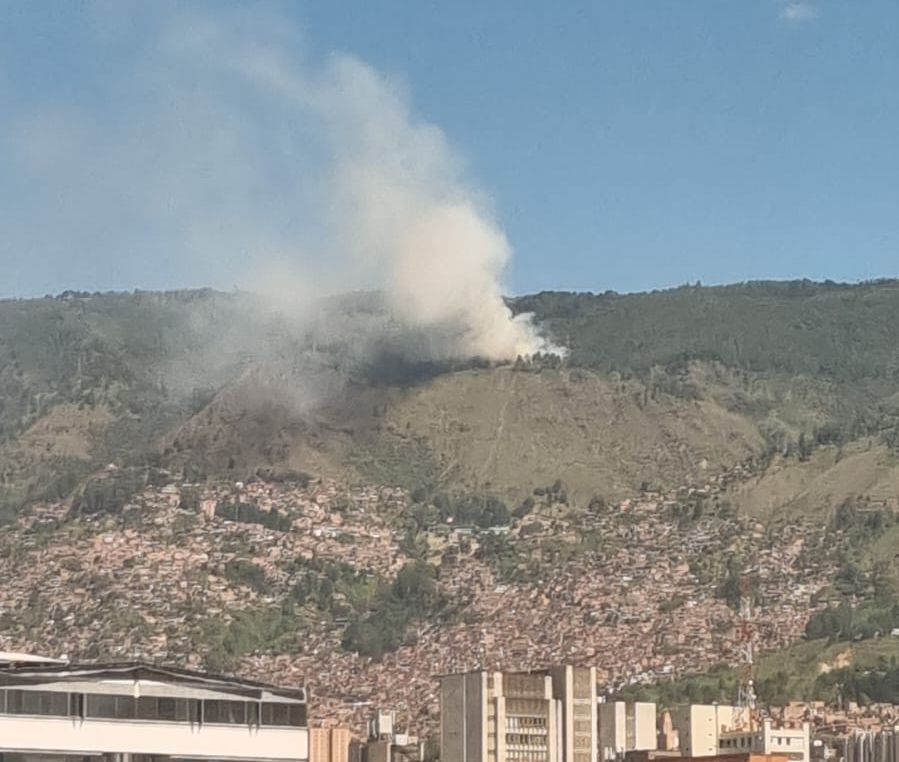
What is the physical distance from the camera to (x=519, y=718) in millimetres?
164375

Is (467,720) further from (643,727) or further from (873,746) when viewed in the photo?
(873,746)

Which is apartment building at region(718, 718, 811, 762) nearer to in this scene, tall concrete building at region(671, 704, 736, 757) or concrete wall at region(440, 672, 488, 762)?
tall concrete building at region(671, 704, 736, 757)

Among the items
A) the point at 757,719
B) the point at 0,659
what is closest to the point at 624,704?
the point at 757,719

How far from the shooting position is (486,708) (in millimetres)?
162875

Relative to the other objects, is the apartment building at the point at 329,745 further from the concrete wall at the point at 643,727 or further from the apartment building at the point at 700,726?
the apartment building at the point at 700,726

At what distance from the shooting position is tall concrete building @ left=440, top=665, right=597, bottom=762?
161875 millimetres

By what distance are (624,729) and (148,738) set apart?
129 meters

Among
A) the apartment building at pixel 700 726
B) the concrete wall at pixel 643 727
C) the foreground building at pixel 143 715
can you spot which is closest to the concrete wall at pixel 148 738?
the foreground building at pixel 143 715

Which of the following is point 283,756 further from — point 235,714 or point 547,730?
point 547,730

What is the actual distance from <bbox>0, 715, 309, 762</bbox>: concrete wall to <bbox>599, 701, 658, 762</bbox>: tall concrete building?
118364 mm

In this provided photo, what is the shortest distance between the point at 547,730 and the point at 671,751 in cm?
885

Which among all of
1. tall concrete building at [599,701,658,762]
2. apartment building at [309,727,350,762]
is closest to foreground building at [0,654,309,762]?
apartment building at [309,727,350,762]

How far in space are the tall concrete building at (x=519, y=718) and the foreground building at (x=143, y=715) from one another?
11181 centimetres

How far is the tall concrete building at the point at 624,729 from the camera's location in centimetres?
16988
